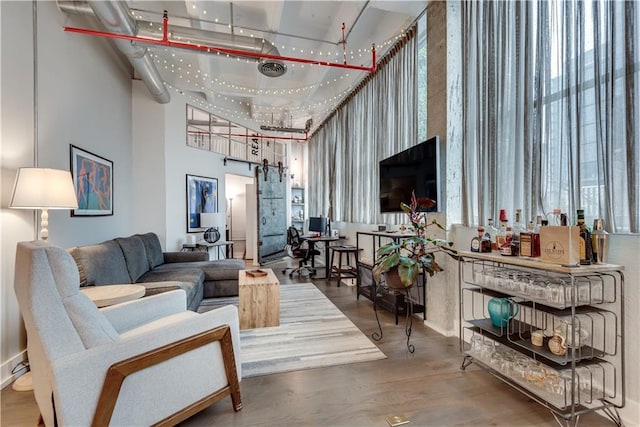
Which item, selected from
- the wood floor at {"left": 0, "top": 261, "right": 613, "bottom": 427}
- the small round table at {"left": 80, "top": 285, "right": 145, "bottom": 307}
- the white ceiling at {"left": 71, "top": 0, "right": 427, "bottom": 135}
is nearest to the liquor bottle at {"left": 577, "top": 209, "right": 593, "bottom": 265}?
the wood floor at {"left": 0, "top": 261, "right": 613, "bottom": 427}

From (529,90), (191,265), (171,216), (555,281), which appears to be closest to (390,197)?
(529,90)

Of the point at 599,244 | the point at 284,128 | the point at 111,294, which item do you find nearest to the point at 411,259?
the point at 599,244

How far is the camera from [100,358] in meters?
1.38

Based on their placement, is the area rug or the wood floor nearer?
the wood floor

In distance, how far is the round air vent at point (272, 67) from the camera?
13.8 feet

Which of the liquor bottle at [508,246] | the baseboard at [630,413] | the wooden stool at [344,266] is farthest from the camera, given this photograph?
the wooden stool at [344,266]

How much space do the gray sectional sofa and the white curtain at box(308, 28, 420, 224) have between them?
99.6 inches

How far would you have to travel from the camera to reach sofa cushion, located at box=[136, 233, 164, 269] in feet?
14.3

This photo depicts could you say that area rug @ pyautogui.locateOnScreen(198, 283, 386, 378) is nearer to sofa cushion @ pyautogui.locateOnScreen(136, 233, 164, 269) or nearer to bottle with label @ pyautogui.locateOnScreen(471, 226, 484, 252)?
sofa cushion @ pyautogui.locateOnScreen(136, 233, 164, 269)

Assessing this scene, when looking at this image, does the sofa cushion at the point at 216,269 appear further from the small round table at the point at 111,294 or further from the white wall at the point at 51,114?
the small round table at the point at 111,294

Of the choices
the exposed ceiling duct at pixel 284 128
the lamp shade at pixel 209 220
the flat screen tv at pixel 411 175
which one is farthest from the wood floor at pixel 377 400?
the exposed ceiling duct at pixel 284 128

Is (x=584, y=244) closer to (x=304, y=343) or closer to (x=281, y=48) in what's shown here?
(x=304, y=343)

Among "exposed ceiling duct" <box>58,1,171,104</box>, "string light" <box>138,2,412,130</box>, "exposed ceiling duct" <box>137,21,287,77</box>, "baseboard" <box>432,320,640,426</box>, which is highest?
"string light" <box>138,2,412,130</box>

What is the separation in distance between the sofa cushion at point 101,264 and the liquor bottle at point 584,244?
3879mm
